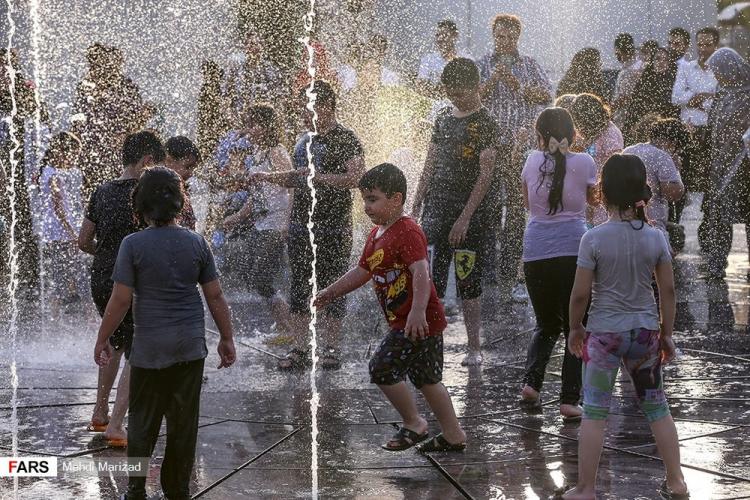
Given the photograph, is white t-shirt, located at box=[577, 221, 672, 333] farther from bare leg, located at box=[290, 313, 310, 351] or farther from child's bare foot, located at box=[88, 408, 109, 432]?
bare leg, located at box=[290, 313, 310, 351]

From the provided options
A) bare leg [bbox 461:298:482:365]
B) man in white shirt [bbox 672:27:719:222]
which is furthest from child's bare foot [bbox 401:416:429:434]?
man in white shirt [bbox 672:27:719:222]

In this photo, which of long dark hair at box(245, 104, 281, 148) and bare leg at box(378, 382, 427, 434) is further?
long dark hair at box(245, 104, 281, 148)

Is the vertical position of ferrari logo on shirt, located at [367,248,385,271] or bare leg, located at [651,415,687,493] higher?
ferrari logo on shirt, located at [367,248,385,271]

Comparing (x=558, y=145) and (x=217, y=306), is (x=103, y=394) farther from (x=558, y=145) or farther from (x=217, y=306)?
(x=558, y=145)

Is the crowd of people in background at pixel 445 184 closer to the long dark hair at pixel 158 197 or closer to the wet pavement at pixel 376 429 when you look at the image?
the long dark hair at pixel 158 197

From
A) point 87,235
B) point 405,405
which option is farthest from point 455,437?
point 87,235

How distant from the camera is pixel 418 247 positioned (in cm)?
523

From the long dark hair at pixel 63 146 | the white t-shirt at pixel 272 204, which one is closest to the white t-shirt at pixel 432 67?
the long dark hair at pixel 63 146

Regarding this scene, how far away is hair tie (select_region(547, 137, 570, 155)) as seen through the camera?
5992 millimetres

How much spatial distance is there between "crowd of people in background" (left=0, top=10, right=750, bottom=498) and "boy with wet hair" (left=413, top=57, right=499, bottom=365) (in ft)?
0.04

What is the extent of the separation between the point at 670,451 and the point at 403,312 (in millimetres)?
1376

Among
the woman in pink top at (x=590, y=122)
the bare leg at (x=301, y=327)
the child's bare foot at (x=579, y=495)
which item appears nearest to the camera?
the child's bare foot at (x=579, y=495)

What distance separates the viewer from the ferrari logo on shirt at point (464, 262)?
740 cm

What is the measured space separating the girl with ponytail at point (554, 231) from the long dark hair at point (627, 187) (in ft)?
4.63
